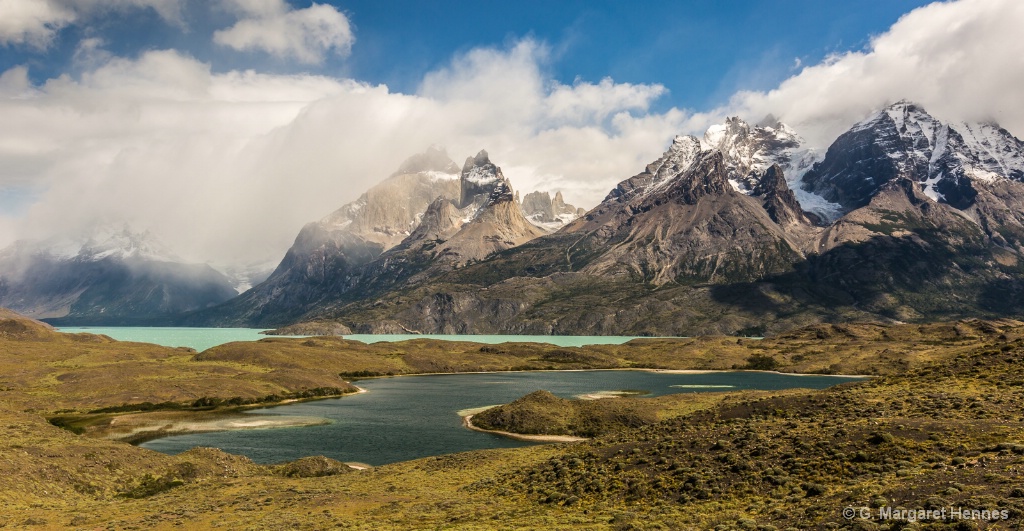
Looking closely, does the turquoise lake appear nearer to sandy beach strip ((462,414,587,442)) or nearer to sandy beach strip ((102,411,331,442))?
sandy beach strip ((462,414,587,442))

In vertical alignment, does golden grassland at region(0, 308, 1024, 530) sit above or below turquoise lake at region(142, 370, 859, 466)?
above

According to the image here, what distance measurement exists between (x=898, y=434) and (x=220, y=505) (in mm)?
65118

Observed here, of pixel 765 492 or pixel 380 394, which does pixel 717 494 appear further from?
pixel 380 394

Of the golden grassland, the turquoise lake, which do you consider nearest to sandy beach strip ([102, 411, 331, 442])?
the turquoise lake

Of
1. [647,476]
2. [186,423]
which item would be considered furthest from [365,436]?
[647,476]

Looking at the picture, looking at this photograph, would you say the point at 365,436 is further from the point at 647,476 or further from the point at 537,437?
the point at 647,476

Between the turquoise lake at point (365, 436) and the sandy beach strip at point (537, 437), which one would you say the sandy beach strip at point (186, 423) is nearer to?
the turquoise lake at point (365, 436)

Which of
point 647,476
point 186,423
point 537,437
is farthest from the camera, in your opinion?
point 186,423

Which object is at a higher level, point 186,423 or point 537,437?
point 186,423

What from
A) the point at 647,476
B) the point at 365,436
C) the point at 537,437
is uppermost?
the point at 647,476

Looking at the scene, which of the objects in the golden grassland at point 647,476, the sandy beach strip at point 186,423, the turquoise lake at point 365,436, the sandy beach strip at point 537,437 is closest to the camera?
the golden grassland at point 647,476

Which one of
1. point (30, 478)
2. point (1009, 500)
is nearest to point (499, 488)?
point (1009, 500)

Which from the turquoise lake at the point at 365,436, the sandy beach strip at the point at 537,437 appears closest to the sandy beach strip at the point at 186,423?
the turquoise lake at the point at 365,436

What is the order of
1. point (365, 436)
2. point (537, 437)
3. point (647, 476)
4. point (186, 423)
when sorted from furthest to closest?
point (186, 423)
point (365, 436)
point (537, 437)
point (647, 476)
